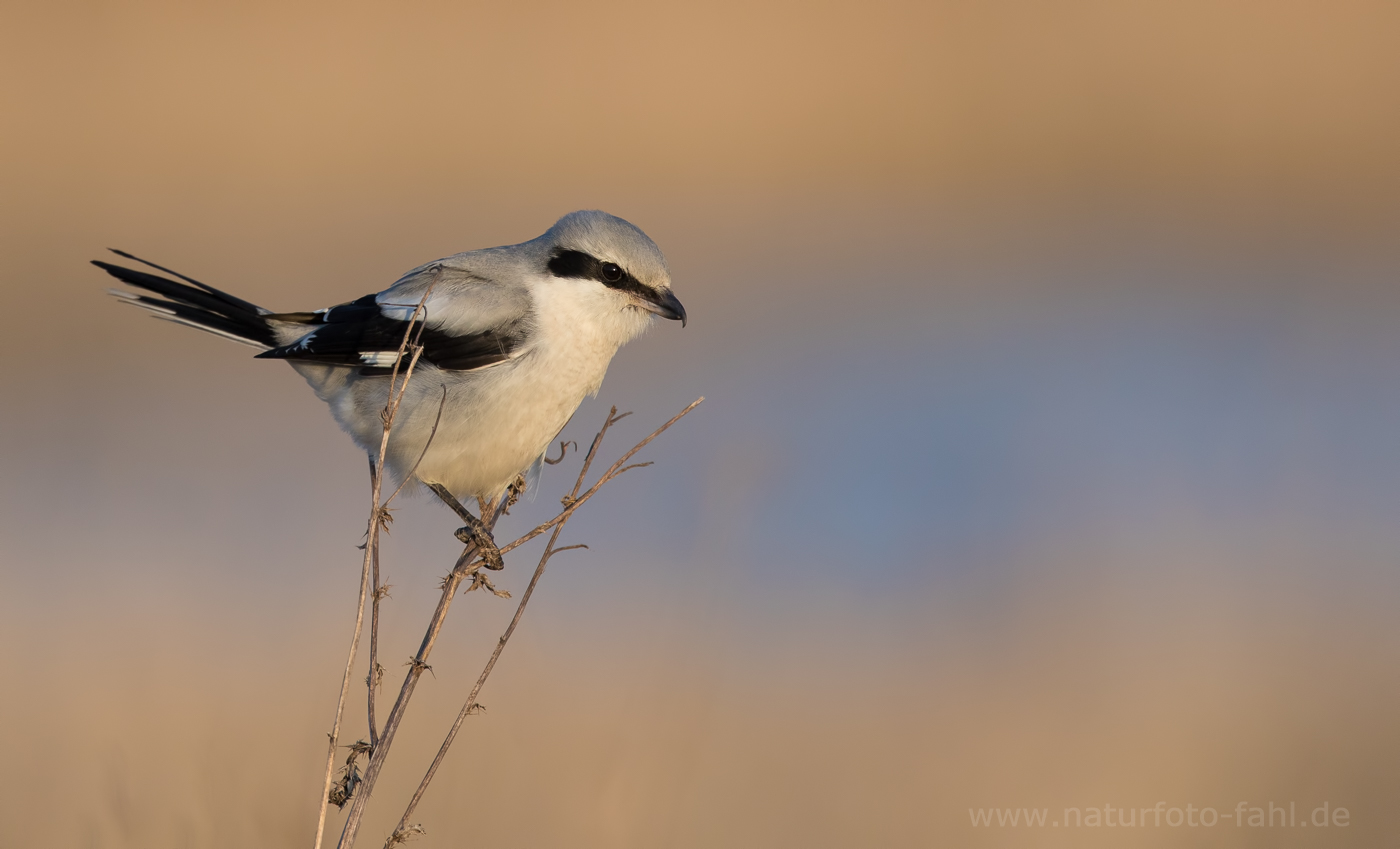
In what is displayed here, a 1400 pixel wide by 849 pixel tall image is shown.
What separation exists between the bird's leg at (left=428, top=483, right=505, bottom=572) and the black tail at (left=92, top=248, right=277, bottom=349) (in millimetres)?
660

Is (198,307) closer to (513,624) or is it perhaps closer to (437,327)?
(437,327)

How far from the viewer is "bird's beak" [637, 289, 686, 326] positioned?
284 centimetres

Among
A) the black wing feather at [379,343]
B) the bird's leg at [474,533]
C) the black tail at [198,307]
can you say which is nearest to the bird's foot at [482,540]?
the bird's leg at [474,533]

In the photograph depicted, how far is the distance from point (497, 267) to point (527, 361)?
326mm

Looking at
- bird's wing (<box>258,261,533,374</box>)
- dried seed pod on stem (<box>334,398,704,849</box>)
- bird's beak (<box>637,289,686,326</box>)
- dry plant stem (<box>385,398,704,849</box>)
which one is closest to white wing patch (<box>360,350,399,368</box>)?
bird's wing (<box>258,261,533,374</box>)

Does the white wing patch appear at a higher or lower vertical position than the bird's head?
lower

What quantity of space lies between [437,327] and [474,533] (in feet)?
1.83

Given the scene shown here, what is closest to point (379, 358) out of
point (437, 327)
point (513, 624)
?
point (437, 327)

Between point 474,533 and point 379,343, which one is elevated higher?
point 379,343

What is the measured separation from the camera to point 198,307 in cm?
294

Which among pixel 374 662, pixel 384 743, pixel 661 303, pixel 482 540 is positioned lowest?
pixel 384 743

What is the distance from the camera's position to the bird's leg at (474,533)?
8.17ft

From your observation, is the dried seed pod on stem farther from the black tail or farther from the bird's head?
the black tail

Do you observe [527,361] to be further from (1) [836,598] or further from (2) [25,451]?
(2) [25,451]
